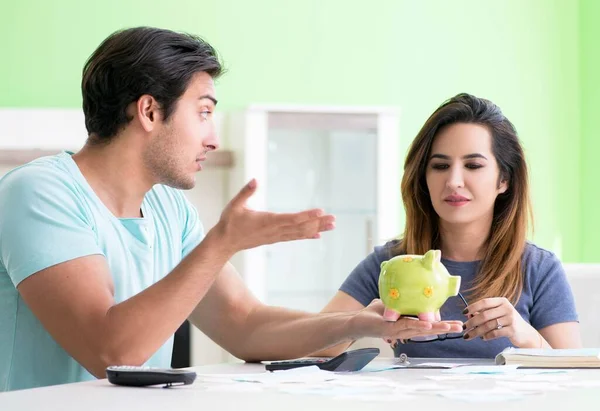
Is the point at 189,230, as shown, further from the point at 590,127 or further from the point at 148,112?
the point at 590,127

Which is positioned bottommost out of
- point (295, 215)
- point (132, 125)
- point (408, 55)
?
point (295, 215)

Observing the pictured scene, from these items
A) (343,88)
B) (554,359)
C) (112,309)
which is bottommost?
(554,359)

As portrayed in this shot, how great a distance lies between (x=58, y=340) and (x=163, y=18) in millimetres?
3069

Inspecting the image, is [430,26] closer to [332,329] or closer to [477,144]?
[477,144]

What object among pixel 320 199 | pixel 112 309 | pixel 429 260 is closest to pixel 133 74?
pixel 112 309

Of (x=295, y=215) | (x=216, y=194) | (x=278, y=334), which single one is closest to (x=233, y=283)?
(x=278, y=334)

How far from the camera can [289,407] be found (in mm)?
1295

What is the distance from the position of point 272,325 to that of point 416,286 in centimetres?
37

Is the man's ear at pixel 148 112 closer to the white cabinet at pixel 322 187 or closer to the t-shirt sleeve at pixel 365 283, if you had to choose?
the t-shirt sleeve at pixel 365 283

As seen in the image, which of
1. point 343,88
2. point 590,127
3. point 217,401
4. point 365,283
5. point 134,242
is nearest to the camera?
point 217,401

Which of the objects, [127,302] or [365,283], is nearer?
[127,302]

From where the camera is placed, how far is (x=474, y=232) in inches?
99.0

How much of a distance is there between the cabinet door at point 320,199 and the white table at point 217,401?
298cm

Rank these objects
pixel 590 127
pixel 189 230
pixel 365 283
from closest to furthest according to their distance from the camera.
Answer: pixel 189 230 < pixel 365 283 < pixel 590 127
